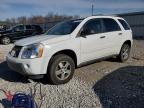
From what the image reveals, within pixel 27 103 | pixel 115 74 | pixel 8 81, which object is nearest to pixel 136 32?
pixel 115 74

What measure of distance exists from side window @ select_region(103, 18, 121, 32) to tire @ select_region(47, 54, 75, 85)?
1.85 meters

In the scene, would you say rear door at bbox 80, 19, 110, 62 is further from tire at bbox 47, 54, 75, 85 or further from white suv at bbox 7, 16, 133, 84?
tire at bbox 47, 54, 75, 85

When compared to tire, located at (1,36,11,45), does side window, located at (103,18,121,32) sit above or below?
above

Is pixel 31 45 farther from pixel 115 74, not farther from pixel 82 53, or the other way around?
pixel 115 74

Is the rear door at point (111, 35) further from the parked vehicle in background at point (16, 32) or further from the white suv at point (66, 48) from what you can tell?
the parked vehicle in background at point (16, 32)

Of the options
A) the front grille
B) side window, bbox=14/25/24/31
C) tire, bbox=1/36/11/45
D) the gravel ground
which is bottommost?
the gravel ground

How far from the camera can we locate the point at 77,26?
6.56 meters

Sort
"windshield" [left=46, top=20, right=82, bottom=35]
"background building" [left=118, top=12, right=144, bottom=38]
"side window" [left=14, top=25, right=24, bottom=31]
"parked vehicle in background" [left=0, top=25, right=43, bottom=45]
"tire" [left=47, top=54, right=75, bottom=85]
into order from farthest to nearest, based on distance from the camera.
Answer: "background building" [left=118, top=12, right=144, bottom=38] < "side window" [left=14, top=25, right=24, bottom=31] < "parked vehicle in background" [left=0, top=25, right=43, bottom=45] < "windshield" [left=46, top=20, right=82, bottom=35] < "tire" [left=47, top=54, right=75, bottom=85]

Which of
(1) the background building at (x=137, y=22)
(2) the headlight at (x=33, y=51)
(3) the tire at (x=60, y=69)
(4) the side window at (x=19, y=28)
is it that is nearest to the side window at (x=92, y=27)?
(3) the tire at (x=60, y=69)

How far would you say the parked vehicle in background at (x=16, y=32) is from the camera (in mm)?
19812

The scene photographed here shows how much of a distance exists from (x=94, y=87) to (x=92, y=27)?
197 cm

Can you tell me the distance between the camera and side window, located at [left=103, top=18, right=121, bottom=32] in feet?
24.3

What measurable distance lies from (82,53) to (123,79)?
1.29 metres

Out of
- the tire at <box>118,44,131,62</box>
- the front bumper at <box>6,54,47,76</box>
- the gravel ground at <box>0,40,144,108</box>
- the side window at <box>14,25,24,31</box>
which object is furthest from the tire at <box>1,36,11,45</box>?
the front bumper at <box>6,54,47,76</box>
